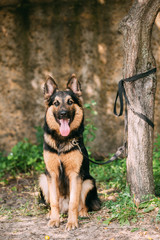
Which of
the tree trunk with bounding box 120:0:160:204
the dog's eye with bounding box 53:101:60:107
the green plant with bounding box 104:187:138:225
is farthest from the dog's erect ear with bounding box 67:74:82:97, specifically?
the green plant with bounding box 104:187:138:225

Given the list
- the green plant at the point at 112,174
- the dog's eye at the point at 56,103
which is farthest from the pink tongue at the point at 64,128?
the green plant at the point at 112,174

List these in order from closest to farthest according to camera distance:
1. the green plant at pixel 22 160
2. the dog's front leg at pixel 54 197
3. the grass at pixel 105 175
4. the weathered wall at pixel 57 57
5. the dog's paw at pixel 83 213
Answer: the grass at pixel 105 175 → the dog's front leg at pixel 54 197 → the dog's paw at pixel 83 213 → the green plant at pixel 22 160 → the weathered wall at pixel 57 57

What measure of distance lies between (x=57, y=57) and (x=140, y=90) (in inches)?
144

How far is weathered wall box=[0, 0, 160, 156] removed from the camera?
701 centimetres

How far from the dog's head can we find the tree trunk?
765 millimetres

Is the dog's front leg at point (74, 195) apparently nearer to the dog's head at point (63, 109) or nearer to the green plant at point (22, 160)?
the dog's head at point (63, 109)

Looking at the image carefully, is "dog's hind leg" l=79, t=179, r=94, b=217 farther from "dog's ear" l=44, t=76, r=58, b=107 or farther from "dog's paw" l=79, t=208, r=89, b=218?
"dog's ear" l=44, t=76, r=58, b=107

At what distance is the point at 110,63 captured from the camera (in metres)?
7.05

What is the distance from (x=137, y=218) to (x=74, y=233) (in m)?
0.86

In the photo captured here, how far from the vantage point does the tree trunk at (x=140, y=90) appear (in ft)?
13.1

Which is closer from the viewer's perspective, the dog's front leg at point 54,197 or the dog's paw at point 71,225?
the dog's paw at point 71,225

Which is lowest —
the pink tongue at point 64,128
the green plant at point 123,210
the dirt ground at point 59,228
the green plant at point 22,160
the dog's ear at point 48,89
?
the dirt ground at point 59,228

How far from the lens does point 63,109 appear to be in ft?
13.3

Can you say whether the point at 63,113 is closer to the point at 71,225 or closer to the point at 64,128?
Answer: the point at 64,128
